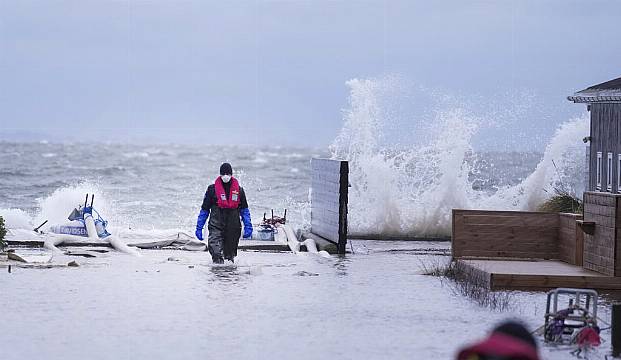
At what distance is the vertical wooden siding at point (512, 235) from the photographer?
74.0 ft

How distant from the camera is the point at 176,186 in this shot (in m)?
82.9

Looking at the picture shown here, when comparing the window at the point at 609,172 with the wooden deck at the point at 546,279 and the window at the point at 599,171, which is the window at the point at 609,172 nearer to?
the window at the point at 599,171

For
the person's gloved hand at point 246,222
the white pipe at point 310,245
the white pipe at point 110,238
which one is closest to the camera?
the person's gloved hand at point 246,222

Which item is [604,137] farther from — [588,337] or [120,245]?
[588,337]

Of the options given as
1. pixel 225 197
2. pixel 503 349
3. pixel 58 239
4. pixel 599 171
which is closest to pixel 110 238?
pixel 58 239

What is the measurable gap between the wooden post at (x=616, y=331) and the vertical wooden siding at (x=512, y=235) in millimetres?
8988

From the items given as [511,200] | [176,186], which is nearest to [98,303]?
[511,200]

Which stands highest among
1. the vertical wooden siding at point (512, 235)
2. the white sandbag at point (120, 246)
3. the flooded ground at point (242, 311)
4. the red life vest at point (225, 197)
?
the red life vest at point (225, 197)

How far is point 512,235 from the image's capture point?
74.3 ft

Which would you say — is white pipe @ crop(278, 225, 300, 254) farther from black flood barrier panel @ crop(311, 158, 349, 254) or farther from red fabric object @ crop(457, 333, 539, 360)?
red fabric object @ crop(457, 333, 539, 360)

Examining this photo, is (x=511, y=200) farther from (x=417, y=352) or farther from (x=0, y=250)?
(x=417, y=352)

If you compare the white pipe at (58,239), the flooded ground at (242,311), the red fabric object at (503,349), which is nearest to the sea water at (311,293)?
the flooded ground at (242,311)

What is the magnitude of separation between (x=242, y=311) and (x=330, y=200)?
11082 mm

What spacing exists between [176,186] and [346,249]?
56.2m
